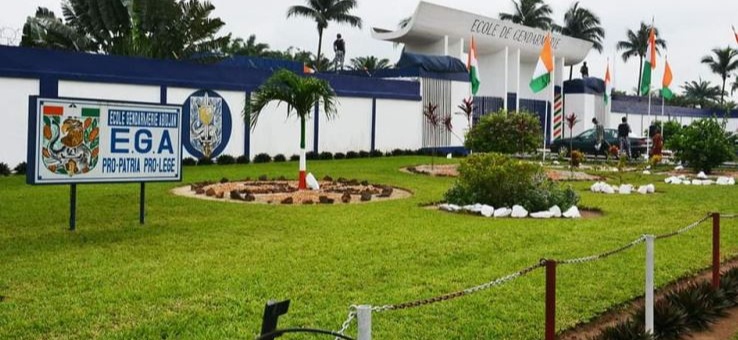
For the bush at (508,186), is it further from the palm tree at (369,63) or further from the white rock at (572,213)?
the palm tree at (369,63)

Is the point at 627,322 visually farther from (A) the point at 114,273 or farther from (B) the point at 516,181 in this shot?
(B) the point at 516,181

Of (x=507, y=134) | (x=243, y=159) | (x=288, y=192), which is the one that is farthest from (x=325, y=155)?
(x=288, y=192)

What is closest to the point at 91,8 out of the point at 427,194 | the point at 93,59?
the point at 93,59

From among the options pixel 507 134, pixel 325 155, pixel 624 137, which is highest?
pixel 624 137

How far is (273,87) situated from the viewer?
16047mm

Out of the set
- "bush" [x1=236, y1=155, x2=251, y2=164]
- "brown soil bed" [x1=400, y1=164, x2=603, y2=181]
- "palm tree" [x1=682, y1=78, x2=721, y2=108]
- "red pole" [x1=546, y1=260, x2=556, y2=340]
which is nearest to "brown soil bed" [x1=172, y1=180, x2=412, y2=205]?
"brown soil bed" [x1=400, y1=164, x2=603, y2=181]

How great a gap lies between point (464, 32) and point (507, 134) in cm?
1383

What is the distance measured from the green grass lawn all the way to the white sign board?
0.74 metres

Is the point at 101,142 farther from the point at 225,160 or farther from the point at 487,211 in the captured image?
the point at 225,160

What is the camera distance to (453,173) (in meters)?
22.9

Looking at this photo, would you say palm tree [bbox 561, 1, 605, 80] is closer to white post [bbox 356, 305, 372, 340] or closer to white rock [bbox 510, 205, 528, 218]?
white rock [bbox 510, 205, 528, 218]

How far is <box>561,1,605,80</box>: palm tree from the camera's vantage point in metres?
62.8

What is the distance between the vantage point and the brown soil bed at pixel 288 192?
1463 cm

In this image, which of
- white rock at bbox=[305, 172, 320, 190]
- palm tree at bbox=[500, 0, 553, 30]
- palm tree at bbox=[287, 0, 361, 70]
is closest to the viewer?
white rock at bbox=[305, 172, 320, 190]
